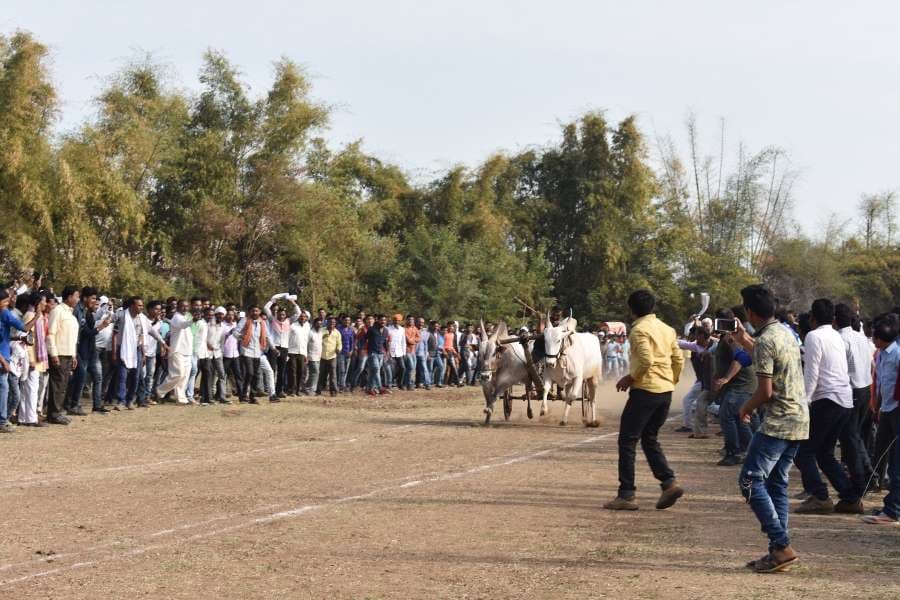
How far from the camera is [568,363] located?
19.4 m

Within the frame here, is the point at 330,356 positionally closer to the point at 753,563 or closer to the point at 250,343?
the point at 250,343

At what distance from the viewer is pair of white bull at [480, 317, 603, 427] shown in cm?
1928

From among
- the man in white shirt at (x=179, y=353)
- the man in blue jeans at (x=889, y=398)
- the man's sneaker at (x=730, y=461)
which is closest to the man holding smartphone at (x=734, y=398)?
the man's sneaker at (x=730, y=461)

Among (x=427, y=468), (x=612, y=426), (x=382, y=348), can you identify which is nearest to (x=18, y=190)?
(x=382, y=348)

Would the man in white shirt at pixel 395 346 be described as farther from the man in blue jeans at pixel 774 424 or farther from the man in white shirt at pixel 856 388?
the man in blue jeans at pixel 774 424

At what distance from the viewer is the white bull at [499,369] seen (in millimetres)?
19781

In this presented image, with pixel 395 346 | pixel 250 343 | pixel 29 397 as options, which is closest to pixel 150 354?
pixel 250 343

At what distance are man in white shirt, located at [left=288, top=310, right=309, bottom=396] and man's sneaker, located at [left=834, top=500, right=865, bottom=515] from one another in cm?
1618

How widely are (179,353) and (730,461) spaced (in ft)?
37.1

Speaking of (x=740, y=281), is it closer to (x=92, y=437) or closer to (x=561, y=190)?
(x=561, y=190)

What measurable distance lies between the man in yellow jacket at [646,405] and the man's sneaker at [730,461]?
4.08 m

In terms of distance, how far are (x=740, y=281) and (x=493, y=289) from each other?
A: 18.0 metres

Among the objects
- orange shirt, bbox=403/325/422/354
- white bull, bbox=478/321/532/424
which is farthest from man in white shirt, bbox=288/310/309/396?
white bull, bbox=478/321/532/424

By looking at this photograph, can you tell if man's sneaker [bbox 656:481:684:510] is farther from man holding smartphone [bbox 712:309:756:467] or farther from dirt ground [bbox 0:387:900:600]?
man holding smartphone [bbox 712:309:756:467]
